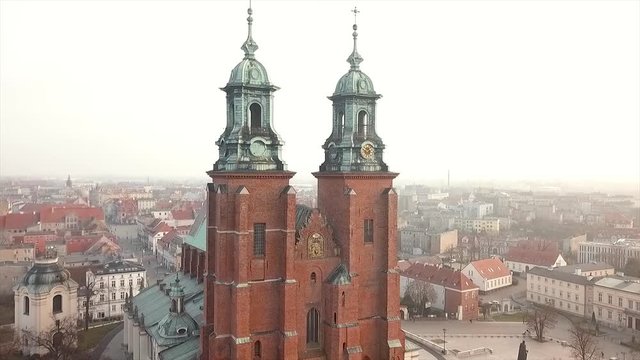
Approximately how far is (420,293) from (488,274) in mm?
18988

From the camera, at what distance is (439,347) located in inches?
2125

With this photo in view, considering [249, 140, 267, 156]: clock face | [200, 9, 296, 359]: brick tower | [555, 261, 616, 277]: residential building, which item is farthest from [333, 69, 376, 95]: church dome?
[555, 261, 616, 277]: residential building

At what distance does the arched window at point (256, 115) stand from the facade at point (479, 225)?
5499 inches

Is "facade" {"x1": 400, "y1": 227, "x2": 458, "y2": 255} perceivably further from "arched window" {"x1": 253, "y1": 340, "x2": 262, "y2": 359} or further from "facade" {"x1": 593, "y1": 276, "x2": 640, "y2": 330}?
"arched window" {"x1": 253, "y1": 340, "x2": 262, "y2": 359}

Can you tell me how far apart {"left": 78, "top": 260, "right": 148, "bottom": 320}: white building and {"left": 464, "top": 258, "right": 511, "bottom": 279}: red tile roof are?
5245cm

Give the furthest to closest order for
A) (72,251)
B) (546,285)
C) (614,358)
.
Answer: (72,251) < (546,285) < (614,358)

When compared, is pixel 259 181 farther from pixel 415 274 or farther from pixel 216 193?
pixel 415 274

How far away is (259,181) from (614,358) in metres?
44.7

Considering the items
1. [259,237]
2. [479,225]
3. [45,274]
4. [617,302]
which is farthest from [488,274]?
[479,225]

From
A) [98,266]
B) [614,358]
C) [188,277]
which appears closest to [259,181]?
[188,277]

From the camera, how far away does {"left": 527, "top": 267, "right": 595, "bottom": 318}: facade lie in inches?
2761

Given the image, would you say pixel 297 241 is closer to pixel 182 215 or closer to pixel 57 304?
pixel 57 304

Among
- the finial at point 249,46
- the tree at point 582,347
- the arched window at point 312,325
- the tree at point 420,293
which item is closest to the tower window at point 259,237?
the arched window at point 312,325

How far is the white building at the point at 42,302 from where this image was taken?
5075cm
